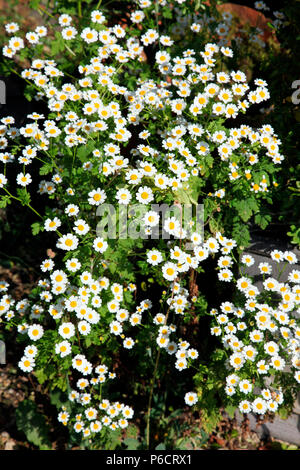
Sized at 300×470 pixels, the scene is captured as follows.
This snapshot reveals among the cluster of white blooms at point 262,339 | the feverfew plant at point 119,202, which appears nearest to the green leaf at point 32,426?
the feverfew plant at point 119,202

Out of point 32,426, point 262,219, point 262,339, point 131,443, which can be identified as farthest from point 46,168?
point 131,443

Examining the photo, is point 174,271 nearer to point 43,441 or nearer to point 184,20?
point 43,441

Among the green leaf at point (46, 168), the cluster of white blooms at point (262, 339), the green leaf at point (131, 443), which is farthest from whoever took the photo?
the green leaf at point (131, 443)

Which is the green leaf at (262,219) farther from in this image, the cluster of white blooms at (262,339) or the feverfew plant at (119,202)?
the cluster of white blooms at (262,339)

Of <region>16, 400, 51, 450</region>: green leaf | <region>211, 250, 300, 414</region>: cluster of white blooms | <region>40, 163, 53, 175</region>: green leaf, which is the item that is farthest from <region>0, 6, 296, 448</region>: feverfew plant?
<region>16, 400, 51, 450</region>: green leaf

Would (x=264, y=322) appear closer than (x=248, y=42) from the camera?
Yes

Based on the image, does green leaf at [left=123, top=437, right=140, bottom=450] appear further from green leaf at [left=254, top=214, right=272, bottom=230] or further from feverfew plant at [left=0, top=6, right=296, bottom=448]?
green leaf at [left=254, top=214, right=272, bottom=230]

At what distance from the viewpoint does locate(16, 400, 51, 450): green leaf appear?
9.02 ft

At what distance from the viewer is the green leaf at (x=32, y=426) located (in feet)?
9.02

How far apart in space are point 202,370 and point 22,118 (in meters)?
2.35

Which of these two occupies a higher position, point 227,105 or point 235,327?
point 227,105

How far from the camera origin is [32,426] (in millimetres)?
2768

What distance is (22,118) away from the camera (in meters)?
3.29

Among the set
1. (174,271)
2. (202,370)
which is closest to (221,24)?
(174,271)
